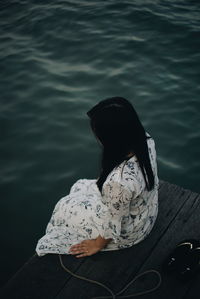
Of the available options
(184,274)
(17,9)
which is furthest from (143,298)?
(17,9)

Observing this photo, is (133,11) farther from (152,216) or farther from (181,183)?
(152,216)

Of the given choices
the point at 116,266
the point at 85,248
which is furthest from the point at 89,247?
the point at 116,266

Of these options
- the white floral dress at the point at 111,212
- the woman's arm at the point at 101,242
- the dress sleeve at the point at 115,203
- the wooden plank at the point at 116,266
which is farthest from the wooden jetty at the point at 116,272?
the dress sleeve at the point at 115,203

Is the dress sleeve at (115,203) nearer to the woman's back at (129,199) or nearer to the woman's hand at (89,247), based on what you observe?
the woman's back at (129,199)

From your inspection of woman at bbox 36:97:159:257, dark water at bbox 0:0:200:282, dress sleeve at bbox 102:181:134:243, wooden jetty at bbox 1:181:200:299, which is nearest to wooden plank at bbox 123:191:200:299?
wooden jetty at bbox 1:181:200:299

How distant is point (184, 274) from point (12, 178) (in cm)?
331

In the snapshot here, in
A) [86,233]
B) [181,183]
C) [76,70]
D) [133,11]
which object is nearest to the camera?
[86,233]

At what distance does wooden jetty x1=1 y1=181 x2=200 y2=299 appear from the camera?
9.08 ft

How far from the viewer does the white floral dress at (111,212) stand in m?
2.39

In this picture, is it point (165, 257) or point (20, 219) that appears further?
point (20, 219)

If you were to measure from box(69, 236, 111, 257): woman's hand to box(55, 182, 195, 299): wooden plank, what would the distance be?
10 centimetres

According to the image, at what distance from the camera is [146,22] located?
8453 mm

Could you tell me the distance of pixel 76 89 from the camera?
672 cm

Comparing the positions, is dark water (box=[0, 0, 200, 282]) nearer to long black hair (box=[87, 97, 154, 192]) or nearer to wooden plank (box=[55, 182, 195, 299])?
wooden plank (box=[55, 182, 195, 299])
